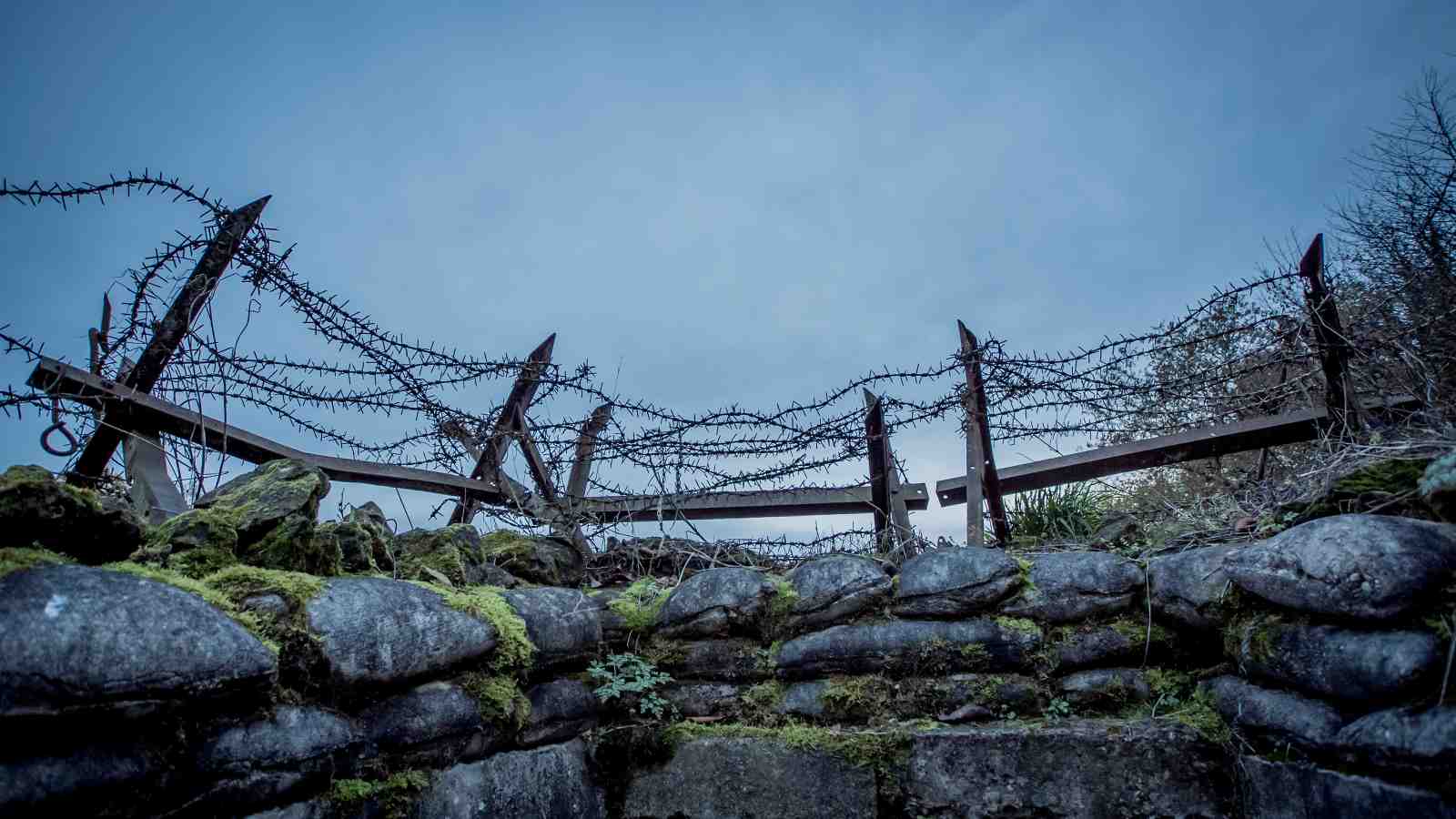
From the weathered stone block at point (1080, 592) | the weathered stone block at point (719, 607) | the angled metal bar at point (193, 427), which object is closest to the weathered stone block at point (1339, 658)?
the weathered stone block at point (1080, 592)

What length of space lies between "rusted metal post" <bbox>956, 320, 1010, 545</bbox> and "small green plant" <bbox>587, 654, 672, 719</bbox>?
6.15ft

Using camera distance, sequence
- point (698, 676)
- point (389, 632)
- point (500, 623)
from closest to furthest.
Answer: point (389, 632), point (500, 623), point (698, 676)

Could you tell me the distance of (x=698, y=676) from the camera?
3836 mm

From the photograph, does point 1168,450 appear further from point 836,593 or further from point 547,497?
point 547,497

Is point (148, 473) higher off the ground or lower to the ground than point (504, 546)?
higher

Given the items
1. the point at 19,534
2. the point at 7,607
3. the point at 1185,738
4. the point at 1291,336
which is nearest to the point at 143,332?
the point at 19,534

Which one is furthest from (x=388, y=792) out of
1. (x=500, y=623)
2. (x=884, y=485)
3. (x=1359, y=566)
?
(x=1359, y=566)

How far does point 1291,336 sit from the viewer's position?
4.29 m

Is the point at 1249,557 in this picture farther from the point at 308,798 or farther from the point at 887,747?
the point at 308,798

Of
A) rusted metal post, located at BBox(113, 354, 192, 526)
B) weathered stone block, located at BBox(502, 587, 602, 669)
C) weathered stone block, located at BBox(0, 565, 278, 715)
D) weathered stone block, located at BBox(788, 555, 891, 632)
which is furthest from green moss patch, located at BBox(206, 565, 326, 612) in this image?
weathered stone block, located at BBox(788, 555, 891, 632)

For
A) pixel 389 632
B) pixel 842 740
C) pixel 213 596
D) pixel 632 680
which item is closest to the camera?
pixel 213 596

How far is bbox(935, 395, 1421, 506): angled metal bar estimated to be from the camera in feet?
13.6

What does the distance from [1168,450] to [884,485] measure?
1.54 m

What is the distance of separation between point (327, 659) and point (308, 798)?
417 mm
